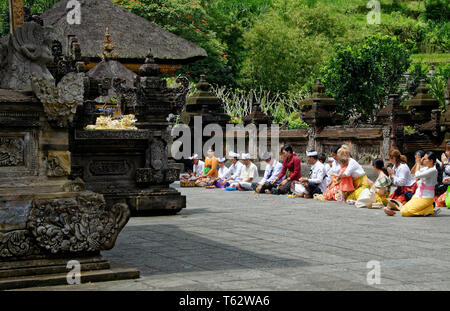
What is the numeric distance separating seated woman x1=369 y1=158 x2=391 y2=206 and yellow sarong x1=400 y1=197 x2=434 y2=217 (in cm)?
121

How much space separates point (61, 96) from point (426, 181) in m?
7.79

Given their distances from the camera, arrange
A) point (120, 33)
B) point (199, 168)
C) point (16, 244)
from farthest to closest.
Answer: point (120, 33) → point (199, 168) → point (16, 244)

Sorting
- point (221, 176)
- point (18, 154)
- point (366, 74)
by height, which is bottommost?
point (221, 176)

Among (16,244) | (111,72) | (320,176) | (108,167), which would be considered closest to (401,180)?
(320,176)

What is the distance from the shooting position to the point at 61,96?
7109mm

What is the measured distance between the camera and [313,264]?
25.8ft

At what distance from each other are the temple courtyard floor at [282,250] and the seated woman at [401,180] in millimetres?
733

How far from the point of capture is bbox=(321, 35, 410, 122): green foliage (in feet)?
86.0

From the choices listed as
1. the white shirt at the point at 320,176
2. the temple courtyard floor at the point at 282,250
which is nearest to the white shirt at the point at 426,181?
the temple courtyard floor at the point at 282,250

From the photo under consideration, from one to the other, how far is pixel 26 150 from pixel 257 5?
2097 inches

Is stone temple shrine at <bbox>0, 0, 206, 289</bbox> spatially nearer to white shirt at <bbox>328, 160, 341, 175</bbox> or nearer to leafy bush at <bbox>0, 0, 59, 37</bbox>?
white shirt at <bbox>328, 160, 341, 175</bbox>

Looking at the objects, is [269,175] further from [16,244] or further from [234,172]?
[16,244]

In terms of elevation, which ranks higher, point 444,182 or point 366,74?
point 366,74
